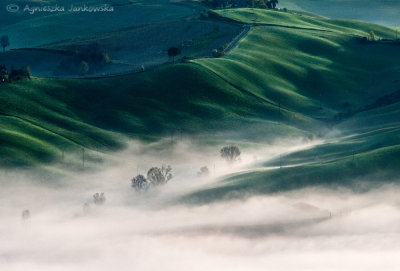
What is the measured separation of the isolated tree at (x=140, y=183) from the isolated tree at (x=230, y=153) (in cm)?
2444

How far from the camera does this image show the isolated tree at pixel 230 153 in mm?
188500

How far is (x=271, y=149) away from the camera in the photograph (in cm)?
19862

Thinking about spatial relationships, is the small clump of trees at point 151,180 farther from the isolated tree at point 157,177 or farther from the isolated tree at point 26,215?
the isolated tree at point 26,215

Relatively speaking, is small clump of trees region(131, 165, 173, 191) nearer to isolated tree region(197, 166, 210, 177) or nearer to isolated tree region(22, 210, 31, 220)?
isolated tree region(197, 166, 210, 177)

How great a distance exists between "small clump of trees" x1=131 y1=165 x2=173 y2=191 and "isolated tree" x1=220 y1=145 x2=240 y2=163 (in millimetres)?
17365

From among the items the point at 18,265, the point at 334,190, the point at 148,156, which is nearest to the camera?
the point at 18,265

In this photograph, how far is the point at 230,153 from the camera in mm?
188875

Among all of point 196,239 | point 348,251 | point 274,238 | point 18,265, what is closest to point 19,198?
point 18,265

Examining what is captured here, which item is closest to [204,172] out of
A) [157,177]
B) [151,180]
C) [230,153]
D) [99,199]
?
[157,177]

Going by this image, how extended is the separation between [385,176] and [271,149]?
49.3m

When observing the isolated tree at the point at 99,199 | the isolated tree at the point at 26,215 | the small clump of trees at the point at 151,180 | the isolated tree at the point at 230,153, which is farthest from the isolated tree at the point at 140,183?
the isolated tree at the point at 230,153

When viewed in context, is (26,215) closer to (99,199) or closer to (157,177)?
(99,199)

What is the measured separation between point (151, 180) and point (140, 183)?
3.06m

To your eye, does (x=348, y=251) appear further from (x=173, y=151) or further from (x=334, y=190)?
(x=173, y=151)
